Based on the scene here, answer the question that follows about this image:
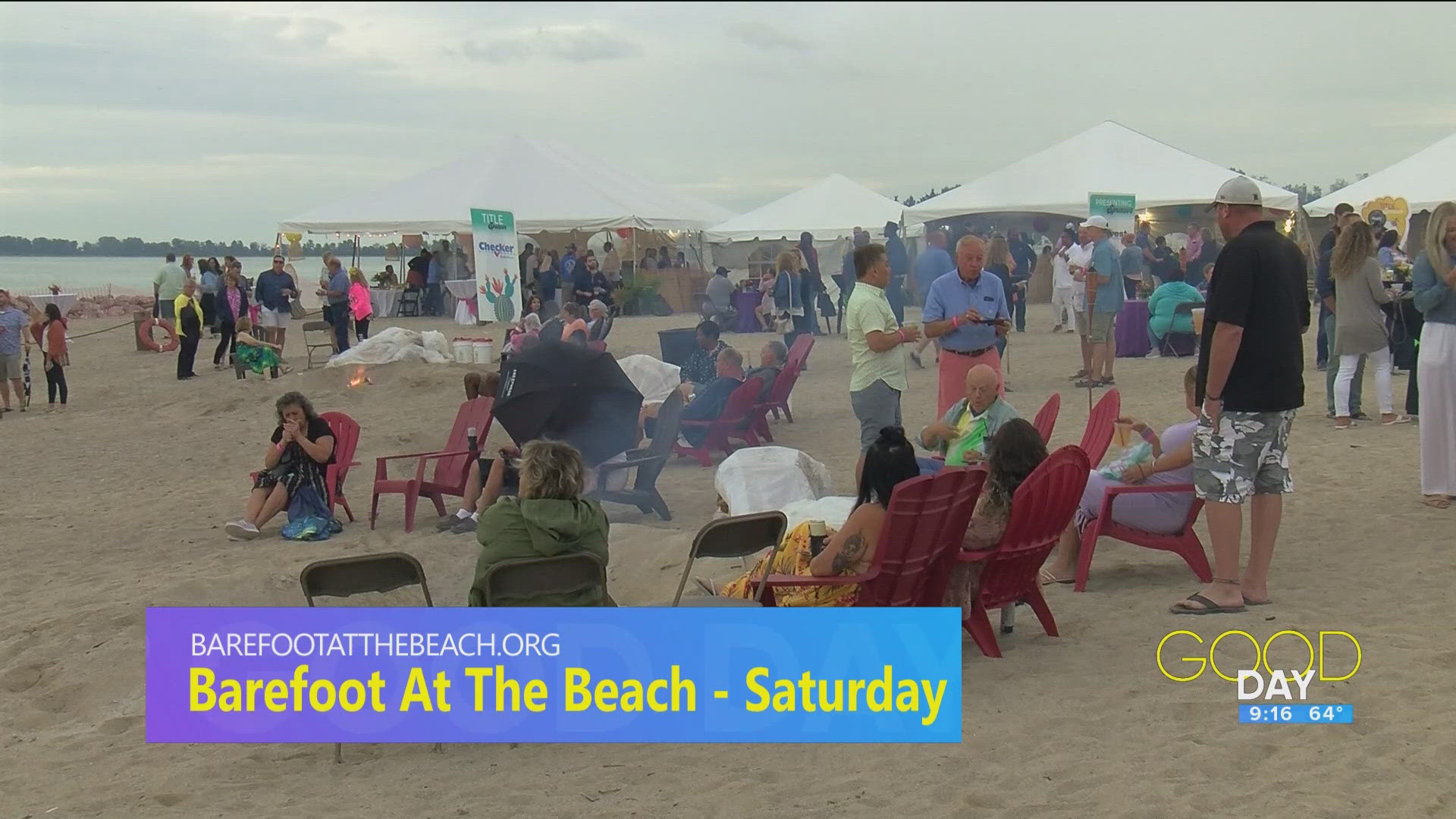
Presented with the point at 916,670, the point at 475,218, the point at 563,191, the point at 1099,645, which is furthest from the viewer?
the point at 563,191

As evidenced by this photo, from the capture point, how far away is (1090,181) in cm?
2303

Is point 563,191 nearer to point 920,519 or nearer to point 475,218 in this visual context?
point 475,218

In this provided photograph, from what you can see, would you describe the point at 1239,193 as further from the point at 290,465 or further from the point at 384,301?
the point at 384,301

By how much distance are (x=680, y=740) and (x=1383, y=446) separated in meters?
6.67

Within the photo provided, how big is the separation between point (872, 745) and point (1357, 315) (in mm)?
6703

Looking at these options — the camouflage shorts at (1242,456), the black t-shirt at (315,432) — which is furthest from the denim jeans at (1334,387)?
the black t-shirt at (315,432)

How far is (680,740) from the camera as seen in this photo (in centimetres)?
420

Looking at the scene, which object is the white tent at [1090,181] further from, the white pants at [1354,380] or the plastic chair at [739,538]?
the plastic chair at [739,538]

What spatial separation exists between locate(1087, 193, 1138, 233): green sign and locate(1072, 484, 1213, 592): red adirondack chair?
1378 cm

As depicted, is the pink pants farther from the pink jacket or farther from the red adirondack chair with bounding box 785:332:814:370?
the pink jacket

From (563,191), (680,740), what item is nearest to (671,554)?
(680,740)

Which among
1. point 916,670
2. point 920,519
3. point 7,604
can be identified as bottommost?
point 7,604

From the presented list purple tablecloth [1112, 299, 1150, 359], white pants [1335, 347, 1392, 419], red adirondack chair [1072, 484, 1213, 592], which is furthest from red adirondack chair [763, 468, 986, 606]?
purple tablecloth [1112, 299, 1150, 359]

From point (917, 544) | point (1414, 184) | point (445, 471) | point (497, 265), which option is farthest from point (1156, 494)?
point (1414, 184)
